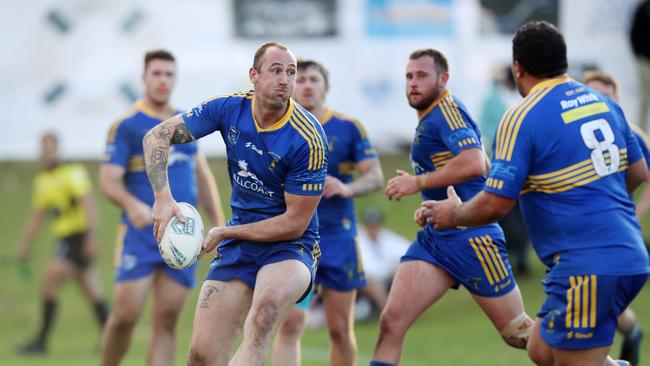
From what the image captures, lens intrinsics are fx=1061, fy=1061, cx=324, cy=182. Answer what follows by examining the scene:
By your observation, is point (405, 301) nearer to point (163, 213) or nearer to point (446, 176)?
point (446, 176)

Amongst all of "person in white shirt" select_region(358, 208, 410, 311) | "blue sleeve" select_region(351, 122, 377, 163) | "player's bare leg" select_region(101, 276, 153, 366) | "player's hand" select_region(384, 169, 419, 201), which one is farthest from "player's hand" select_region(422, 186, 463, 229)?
"person in white shirt" select_region(358, 208, 410, 311)

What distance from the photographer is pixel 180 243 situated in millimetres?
6355

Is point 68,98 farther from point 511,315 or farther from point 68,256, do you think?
point 511,315

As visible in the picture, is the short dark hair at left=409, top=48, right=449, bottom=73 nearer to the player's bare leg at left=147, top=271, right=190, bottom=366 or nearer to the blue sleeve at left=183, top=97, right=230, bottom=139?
the blue sleeve at left=183, top=97, right=230, bottom=139

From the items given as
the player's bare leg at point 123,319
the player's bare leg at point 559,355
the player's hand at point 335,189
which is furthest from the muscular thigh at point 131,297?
the player's bare leg at point 559,355

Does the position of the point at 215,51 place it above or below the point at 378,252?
above

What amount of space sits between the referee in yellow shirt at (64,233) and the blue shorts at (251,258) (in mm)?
6250

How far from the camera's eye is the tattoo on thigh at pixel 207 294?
6.57 m

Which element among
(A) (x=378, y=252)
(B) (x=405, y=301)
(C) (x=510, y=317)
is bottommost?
(A) (x=378, y=252)

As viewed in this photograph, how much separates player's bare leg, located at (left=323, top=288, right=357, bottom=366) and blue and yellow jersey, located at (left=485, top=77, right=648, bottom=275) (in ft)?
9.29

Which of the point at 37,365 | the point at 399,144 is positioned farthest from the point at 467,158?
the point at 399,144

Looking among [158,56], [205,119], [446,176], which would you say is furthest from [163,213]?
[158,56]

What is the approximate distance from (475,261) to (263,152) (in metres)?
1.74

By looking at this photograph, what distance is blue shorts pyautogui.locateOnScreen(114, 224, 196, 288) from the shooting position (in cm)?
880
